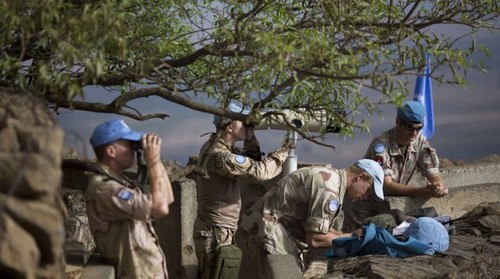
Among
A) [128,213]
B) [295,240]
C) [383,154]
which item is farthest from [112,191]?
[383,154]

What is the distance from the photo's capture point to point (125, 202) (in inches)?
309

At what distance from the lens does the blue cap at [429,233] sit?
34.5 ft

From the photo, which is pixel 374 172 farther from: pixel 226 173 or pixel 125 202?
pixel 125 202

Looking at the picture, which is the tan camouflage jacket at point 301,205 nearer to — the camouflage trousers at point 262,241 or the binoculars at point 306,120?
the camouflage trousers at point 262,241

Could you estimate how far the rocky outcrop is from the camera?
20.3 feet

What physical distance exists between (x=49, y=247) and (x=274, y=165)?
4.51 meters

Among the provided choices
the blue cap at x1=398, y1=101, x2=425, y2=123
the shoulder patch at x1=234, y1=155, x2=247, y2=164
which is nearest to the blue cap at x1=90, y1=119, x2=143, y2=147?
the shoulder patch at x1=234, y1=155, x2=247, y2=164

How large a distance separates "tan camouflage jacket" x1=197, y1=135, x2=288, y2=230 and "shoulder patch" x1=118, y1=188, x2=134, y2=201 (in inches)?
108

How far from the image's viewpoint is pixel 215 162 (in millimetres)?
10609

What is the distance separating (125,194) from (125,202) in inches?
2.3

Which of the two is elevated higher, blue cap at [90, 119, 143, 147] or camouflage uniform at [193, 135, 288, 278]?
blue cap at [90, 119, 143, 147]

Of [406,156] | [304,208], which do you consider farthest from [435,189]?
[304,208]

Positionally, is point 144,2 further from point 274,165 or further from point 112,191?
point 112,191

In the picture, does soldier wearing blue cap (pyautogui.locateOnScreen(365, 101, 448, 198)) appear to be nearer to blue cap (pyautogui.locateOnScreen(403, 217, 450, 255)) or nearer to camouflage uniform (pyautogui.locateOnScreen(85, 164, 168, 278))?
blue cap (pyautogui.locateOnScreen(403, 217, 450, 255))
